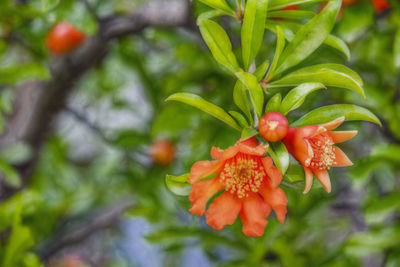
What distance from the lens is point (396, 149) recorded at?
1.07 meters

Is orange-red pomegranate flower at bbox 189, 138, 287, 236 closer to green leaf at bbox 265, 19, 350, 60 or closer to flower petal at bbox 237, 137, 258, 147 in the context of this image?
flower petal at bbox 237, 137, 258, 147

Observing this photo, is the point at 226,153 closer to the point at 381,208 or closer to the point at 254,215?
the point at 254,215

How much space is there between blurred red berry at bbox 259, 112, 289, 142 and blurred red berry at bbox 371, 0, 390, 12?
0.68 meters

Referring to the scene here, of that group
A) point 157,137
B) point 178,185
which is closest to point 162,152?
point 157,137

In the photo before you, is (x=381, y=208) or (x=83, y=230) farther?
(x=83, y=230)

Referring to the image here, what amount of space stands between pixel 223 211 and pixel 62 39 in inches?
41.7

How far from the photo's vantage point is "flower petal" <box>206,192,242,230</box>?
25.4 inches

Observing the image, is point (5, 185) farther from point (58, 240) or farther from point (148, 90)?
point (148, 90)

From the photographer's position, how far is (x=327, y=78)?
23.7 inches

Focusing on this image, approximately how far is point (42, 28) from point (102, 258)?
1.90m

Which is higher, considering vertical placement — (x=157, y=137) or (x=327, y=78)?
(x=327, y=78)

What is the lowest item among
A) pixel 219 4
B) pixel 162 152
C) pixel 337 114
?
pixel 162 152

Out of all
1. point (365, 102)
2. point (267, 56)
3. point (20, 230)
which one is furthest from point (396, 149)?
point (20, 230)

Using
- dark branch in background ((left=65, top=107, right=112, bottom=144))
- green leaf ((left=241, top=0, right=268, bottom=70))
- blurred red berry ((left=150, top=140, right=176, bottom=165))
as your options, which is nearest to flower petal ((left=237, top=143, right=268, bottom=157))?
green leaf ((left=241, top=0, right=268, bottom=70))
